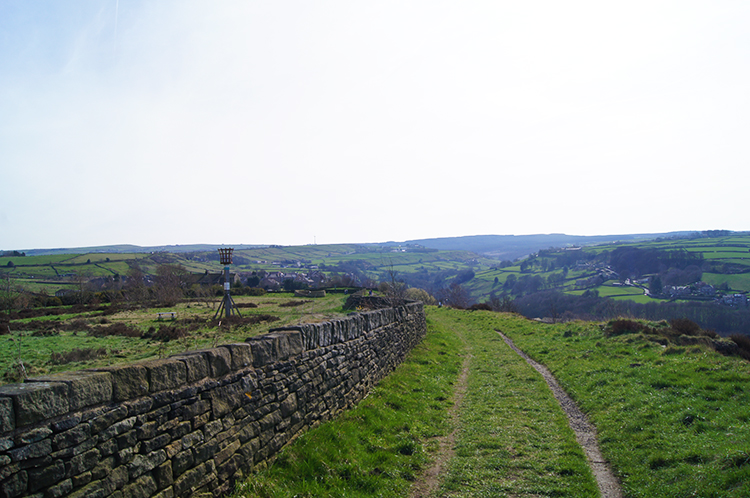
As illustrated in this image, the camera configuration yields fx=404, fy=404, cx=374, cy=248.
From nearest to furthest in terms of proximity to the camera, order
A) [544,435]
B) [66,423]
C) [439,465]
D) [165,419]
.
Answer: [66,423], [165,419], [439,465], [544,435]

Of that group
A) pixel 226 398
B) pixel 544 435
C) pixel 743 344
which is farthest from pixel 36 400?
pixel 743 344

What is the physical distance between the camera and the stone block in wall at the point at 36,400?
3.44 metres

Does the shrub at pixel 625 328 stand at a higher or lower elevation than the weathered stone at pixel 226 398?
lower

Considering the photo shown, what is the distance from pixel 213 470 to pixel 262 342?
6.53 feet

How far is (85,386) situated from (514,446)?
7.68 m

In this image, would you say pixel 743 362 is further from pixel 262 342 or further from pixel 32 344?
pixel 32 344

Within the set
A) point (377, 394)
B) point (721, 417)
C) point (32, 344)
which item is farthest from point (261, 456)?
point (32, 344)

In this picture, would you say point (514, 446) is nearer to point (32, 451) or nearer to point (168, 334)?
point (32, 451)

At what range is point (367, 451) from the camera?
24.8ft

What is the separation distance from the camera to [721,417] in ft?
26.8

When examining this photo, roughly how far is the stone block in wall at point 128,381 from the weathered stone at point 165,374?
80 millimetres

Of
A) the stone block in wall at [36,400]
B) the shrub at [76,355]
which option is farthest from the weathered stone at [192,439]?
the shrub at [76,355]

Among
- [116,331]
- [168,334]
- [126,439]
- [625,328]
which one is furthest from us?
[116,331]

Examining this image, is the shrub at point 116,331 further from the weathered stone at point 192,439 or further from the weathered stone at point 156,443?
the weathered stone at point 156,443
